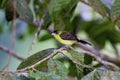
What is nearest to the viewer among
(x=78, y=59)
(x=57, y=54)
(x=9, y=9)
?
(x=78, y=59)

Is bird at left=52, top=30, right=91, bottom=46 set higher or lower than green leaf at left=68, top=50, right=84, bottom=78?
lower

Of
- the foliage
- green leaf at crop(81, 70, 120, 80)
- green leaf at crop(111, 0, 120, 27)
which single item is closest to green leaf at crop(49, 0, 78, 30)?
the foliage

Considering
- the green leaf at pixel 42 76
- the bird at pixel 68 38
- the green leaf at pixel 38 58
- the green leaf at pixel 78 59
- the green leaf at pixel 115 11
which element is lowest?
the bird at pixel 68 38

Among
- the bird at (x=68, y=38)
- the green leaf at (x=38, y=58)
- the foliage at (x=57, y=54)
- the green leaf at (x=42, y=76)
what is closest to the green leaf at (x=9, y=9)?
the foliage at (x=57, y=54)

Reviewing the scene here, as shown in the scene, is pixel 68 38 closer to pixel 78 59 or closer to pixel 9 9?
pixel 78 59

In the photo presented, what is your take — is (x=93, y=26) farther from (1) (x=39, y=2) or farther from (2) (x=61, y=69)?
(2) (x=61, y=69)

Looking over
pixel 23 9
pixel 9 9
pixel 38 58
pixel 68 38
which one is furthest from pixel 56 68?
pixel 9 9

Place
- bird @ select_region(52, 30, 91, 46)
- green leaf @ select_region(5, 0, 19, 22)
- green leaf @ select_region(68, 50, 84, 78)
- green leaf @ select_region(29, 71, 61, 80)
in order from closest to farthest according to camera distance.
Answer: green leaf @ select_region(29, 71, 61, 80)
green leaf @ select_region(68, 50, 84, 78)
bird @ select_region(52, 30, 91, 46)
green leaf @ select_region(5, 0, 19, 22)

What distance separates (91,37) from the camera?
175 cm

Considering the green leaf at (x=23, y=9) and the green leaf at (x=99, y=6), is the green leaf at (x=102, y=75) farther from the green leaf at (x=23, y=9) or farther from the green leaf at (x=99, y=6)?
the green leaf at (x=23, y=9)

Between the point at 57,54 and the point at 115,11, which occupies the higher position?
the point at 115,11

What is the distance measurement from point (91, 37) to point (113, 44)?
0.11 meters

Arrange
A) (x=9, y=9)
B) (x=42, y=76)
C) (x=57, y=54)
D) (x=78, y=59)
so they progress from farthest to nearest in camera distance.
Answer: (x=9, y=9) → (x=57, y=54) → (x=78, y=59) → (x=42, y=76)

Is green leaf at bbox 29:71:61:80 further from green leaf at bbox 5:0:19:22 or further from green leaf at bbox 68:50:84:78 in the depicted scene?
green leaf at bbox 5:0:19:22
